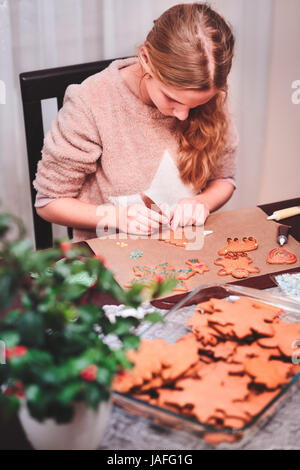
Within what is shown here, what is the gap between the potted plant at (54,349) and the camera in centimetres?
56

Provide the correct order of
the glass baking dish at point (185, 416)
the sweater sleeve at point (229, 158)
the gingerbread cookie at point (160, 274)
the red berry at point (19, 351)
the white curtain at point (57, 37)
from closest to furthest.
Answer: the red berry at point (19, 351) → the glass baking dish at point (185, 416) → the gingerbread cookie at point (160, 274) → the sweater sleeve at point (229, 158) → the white curtain at point (57, 37)

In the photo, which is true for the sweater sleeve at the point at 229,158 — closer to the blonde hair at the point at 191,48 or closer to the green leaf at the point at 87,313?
the blonde hair at the point at 191,48

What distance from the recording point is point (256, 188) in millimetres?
2621

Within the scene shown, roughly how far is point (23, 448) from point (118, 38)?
5.42 ft

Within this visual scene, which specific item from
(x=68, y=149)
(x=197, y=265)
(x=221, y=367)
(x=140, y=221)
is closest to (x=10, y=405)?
(x=221, y=367)

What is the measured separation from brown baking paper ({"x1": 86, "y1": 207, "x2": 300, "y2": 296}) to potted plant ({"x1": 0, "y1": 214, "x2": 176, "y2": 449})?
453 mm

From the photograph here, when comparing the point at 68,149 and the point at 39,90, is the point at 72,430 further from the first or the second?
the point at 39,90

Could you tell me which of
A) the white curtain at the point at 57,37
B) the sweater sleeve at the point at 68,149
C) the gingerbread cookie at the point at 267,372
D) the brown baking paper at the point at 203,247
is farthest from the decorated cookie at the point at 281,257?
the white curtain at the point at 57,37

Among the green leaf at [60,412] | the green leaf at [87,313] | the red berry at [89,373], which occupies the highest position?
the green leaf at [87,313]

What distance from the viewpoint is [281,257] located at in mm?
1185

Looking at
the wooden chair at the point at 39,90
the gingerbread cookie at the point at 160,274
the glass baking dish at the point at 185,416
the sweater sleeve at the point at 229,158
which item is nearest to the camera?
the glass baking dish at the point at 185,416

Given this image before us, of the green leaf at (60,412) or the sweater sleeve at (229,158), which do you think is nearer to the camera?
the green leaf at (60,412)

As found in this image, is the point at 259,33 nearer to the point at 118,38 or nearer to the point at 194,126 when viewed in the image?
the point at 118,38
